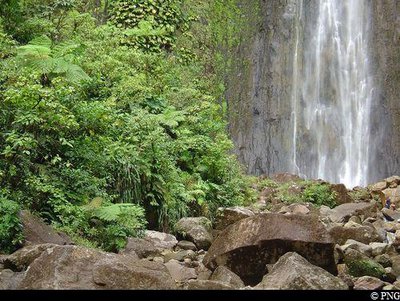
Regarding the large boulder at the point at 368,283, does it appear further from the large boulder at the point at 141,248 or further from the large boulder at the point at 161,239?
the large boulder at the point at 161,239

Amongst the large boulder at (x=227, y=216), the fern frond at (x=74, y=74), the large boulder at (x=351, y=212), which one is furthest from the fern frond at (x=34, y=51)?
the large boulder at (x=351, y=212)

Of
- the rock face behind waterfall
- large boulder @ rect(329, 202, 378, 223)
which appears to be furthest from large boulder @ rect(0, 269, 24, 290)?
the rock face behind waterfall

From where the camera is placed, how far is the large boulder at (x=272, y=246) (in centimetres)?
520

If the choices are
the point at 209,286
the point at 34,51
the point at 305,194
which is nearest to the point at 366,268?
the point at 209,286

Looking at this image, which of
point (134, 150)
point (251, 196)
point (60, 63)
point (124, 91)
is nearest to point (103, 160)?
point (134, 150)

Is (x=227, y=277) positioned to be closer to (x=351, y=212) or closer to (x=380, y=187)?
(x=351, y=212)

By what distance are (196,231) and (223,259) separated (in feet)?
6.18

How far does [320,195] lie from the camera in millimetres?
12547

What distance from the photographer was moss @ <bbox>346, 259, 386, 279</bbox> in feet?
17.7

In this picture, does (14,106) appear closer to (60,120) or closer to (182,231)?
(60,120)

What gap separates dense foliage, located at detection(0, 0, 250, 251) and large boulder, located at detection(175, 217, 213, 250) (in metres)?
0.28

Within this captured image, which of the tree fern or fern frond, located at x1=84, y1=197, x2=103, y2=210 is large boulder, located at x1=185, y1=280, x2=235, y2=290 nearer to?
fern frond, located at x1=84, y1=197, x2=103, y2=210

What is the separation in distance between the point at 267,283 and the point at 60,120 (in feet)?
10.3

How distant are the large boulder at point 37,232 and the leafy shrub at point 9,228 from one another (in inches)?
2.9
